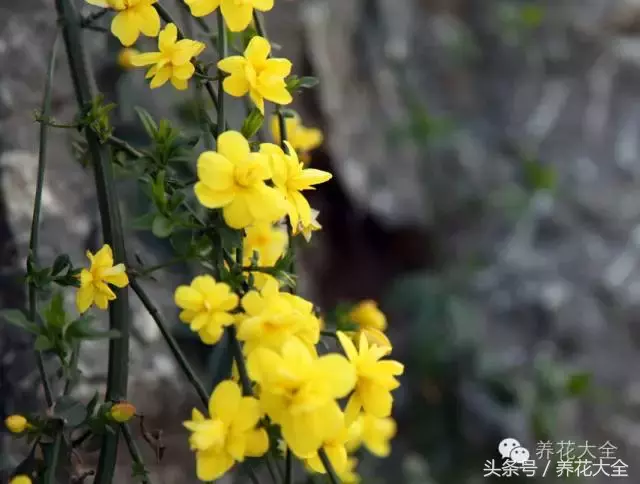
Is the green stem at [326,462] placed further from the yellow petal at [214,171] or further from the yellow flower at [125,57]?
the yellow flower at [125,57]

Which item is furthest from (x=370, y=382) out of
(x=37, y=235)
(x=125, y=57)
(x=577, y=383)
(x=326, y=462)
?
(x=577, y=383)

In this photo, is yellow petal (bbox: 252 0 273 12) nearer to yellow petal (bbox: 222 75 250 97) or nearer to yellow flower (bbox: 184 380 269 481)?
yellow petal (bbox: 222 75 250 97)

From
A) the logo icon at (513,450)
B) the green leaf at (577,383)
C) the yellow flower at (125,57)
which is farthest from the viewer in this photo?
the green leaf at (577,383)

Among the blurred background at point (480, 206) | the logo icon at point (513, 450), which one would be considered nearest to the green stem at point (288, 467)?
the blurred background at point (480, 206)

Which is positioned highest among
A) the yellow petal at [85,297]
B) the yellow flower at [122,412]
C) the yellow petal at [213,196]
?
the yellow petal at [213,196]

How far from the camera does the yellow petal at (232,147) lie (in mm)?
425

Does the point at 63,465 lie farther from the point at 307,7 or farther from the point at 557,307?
the point at 557,307

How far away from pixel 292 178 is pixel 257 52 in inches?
3.1

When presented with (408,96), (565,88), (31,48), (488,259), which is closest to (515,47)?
(565,88)

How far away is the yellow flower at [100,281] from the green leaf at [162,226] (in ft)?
0.10

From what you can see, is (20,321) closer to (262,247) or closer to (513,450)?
(262,247)

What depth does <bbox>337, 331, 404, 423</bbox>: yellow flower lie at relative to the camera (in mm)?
443

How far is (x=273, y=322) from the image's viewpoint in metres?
0.41

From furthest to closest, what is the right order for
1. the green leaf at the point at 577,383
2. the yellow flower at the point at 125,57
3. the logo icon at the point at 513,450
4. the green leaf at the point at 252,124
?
1. the green leaf at the point at 577,383
2. the logo icon at the point at 513,450
3. the yellow flower at the point at 125,57
4. the green leaf at the point at 252,124
